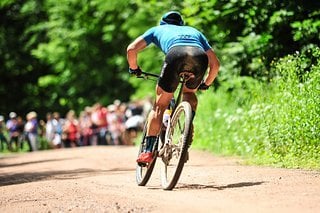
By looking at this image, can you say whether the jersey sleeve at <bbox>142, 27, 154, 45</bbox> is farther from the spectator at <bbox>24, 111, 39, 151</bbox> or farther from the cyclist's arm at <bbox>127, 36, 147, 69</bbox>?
the spectator at <bbox>24, 111, 39, 151</bbox>

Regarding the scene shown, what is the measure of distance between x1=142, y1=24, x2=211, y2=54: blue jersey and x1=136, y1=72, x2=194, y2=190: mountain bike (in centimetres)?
33

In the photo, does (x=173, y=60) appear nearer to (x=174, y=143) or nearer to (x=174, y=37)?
(x=174, y=37)

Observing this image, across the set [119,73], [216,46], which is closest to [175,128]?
[216,46]

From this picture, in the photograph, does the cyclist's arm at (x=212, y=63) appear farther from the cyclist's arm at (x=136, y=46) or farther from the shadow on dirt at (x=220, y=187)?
the shadow on dirt at (x=220, y=187)

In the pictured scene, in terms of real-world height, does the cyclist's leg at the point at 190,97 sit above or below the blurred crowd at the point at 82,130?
above

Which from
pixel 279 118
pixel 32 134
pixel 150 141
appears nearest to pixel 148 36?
pixel 150 141

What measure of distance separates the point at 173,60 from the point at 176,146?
2.91 feet

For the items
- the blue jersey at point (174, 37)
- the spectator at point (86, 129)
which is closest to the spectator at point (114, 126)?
the spectator at point (86, 129)

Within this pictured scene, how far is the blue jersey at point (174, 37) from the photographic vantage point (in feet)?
26.3

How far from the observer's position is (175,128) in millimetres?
8250

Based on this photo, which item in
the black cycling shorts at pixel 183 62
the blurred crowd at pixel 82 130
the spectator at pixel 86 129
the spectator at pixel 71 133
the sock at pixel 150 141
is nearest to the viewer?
the black cycling shorts at pixel 183 62

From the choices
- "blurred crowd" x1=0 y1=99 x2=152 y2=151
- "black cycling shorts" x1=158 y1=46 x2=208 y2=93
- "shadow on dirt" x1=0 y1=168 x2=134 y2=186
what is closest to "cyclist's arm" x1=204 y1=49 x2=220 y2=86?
"black cycling shorts" x1=158 y1=46 x2=208 y2=93

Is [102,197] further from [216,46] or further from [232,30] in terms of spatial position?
[216,46]

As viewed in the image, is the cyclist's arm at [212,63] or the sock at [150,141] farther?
the sock at [150,141]
